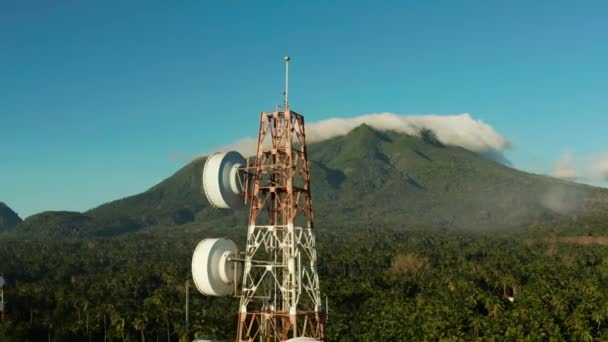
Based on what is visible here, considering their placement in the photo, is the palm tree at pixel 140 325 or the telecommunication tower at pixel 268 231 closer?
the telecommunication tower at pixel 268 231

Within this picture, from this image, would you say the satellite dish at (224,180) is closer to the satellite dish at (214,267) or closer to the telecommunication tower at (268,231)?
the telecommunication tower at (268,231)

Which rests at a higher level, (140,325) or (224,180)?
(224,180)

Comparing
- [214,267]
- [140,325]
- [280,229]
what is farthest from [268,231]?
[140,325]

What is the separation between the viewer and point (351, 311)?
93.4 metres

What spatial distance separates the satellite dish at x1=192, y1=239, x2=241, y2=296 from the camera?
31.2m

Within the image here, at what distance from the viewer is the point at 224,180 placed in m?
32.2

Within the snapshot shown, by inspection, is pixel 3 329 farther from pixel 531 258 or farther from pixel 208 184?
pixel 531 258

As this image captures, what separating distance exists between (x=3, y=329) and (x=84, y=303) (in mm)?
21789

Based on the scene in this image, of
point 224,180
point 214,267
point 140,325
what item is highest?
point 224,180

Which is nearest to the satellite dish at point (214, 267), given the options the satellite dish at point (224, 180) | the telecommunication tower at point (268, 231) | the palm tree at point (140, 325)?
the telecommunication tower at point (268, 231)

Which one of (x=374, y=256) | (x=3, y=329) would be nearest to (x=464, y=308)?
(x=3, y=329)

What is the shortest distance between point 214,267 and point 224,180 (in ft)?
13.9

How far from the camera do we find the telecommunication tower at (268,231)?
31.2m

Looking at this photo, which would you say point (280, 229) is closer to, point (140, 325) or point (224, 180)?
point (224, 180)
